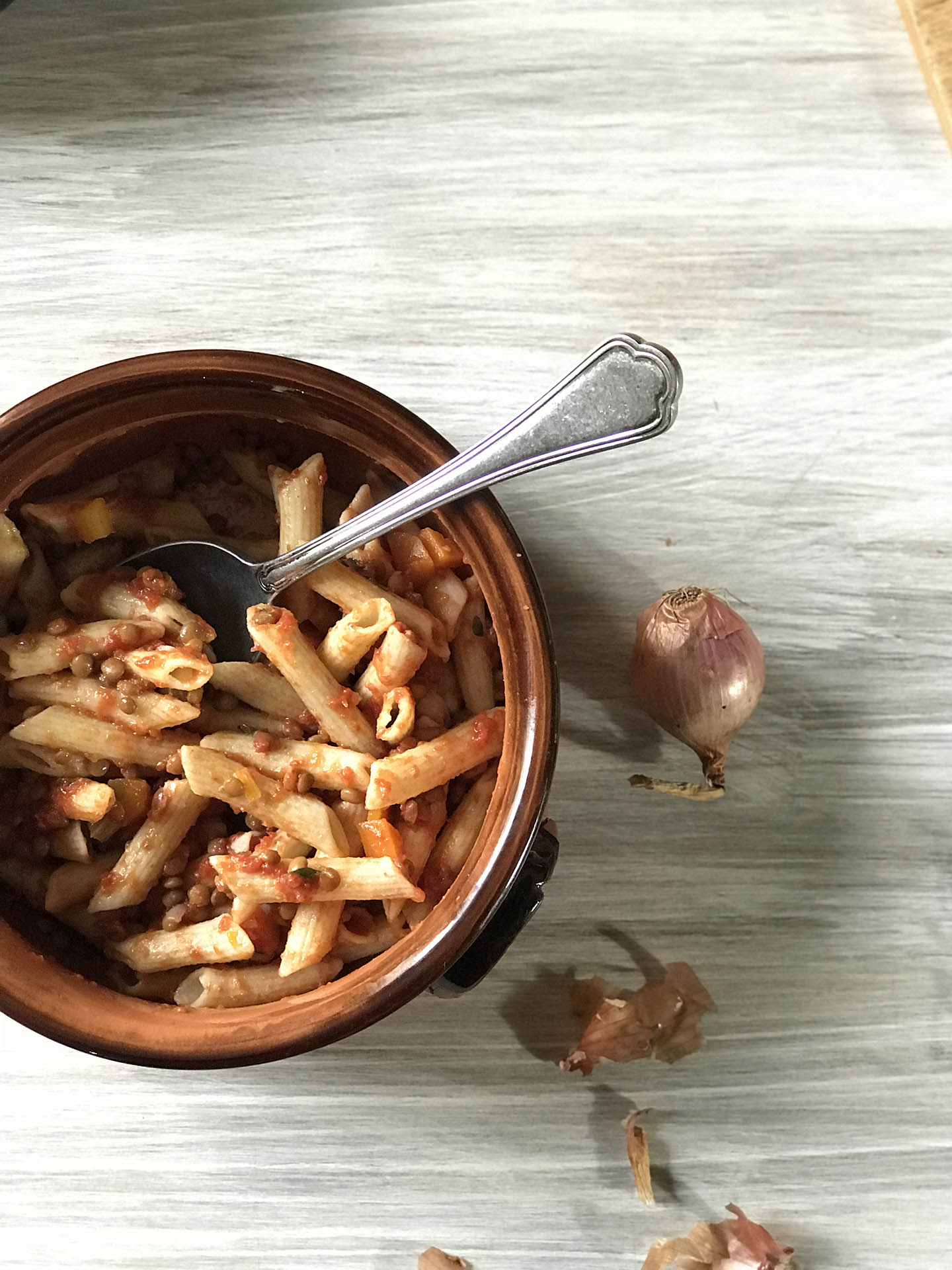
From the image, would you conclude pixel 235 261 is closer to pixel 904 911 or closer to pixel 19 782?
pixel 19 782

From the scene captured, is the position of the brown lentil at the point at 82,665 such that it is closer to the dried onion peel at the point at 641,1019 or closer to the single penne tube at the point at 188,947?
the single penne tube at the point at 188,947

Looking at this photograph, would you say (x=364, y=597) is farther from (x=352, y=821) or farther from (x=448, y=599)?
(x=352, y=821)

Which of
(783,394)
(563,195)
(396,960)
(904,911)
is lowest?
(904,911)

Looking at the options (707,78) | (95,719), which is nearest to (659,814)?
(95,719)

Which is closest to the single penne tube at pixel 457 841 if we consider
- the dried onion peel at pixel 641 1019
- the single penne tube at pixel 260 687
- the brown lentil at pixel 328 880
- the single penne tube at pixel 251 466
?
the brown lentil at pixel 328 880

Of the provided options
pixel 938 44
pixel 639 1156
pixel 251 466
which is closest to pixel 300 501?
pixel 251 466

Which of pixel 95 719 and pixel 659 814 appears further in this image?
pixel 659 814
